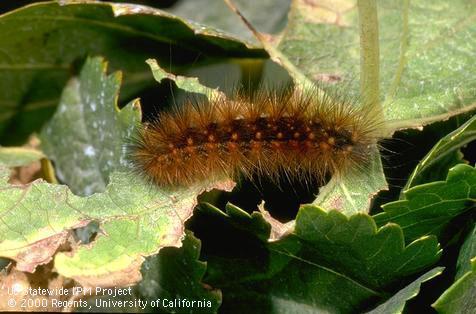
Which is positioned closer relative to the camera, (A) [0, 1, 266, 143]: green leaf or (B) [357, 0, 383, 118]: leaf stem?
(B) [357, 0, 383, 118]: leaf stem

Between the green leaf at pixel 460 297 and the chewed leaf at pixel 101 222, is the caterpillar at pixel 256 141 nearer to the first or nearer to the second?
the chewed leaf at pixel 101 222

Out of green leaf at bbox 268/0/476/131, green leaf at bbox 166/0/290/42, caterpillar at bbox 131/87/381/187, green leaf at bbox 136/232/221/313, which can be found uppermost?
green leaf at bbox 268/0/476/131

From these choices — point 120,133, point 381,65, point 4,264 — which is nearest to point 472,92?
point 381,65

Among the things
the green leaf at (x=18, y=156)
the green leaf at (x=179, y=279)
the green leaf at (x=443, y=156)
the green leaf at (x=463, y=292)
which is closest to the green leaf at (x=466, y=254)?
the green leaf at (x=463, y=292)

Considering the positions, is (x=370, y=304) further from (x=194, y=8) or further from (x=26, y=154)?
(x=194, y=8)

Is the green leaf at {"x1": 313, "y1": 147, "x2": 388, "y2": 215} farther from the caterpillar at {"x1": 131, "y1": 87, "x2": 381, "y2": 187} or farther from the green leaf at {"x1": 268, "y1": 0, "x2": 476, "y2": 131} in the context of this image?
the green leaf at {"x1": 268, "y1": 0, "x2": 476, "y2": 131}

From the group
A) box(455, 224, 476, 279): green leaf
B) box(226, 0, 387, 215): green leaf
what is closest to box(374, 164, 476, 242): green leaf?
box(455, 224, 476, 279): green leaf

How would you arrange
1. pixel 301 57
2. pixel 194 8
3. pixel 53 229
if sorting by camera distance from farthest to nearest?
pixel 194 8 → pixel 301 57 → pixel 53 229
